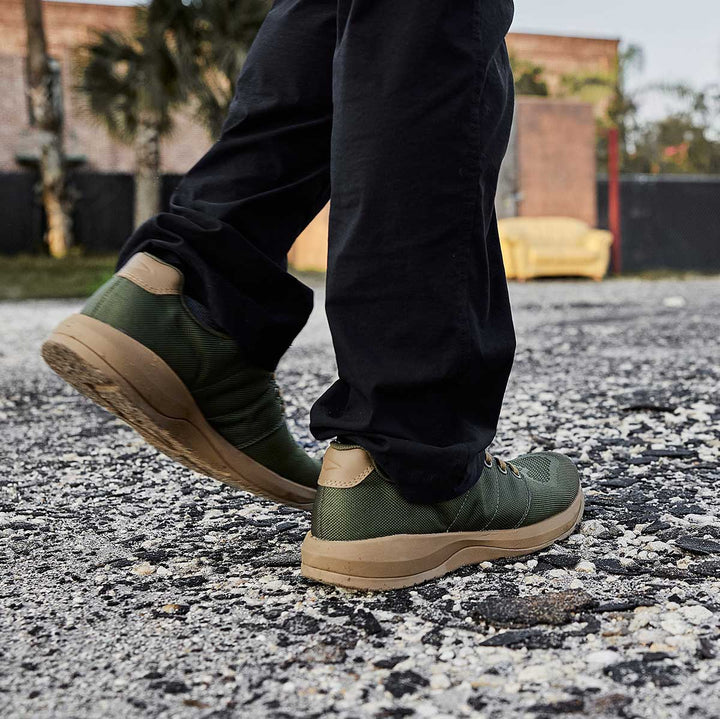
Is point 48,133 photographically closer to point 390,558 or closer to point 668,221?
point 668,221

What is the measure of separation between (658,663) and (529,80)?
1571 cm

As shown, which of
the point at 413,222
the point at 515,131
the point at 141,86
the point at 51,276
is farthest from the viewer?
the point at 515,131

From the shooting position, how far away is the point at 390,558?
2.76 ft

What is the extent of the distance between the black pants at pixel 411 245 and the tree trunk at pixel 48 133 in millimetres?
8920

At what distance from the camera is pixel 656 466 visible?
1325mm

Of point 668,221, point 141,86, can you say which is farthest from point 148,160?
point 668,221

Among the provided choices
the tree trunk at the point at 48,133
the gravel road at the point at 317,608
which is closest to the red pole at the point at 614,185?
the tree trunk at the point at 48,133

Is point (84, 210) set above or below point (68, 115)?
below

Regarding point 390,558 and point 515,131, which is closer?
point 390,558

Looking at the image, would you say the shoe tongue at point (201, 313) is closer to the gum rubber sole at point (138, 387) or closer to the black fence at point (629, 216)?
the gum rubber sole at point (138, 387)

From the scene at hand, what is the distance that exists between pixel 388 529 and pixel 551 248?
7871 mm

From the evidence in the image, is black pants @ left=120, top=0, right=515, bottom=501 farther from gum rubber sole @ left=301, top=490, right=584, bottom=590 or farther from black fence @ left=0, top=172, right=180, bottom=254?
black fence @ left=0, top=172, right=180, bottom=254

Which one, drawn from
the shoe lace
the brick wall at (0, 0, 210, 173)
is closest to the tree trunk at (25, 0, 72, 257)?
the brick wall at (0, 0, 210, 173)

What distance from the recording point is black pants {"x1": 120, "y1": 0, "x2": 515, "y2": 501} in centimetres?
79
